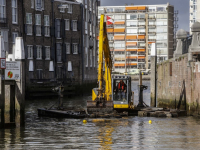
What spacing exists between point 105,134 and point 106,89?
17.4 metres

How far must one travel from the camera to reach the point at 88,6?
9738 cm

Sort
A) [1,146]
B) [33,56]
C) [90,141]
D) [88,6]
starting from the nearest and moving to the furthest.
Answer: [1,146]
[90,141]
[33,56]
[88,6]

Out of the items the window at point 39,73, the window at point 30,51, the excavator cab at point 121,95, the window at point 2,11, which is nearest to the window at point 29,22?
the window at point 30,51

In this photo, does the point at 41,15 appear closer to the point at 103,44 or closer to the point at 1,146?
the point at 103,44

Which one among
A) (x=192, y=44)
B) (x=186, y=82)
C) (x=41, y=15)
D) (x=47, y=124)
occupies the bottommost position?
(x=47, y=124)

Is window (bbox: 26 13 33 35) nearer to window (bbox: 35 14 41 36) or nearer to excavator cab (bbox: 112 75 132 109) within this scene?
window (bbox: 35 14 41 36)

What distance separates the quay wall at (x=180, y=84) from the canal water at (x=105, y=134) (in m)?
2.10

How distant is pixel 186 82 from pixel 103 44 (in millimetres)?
7312

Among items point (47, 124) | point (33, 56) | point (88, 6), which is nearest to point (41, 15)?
point (33, 56)

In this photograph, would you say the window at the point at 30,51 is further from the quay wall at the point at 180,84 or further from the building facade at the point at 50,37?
the quay wall at the point at 180,84

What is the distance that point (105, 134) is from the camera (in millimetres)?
31094

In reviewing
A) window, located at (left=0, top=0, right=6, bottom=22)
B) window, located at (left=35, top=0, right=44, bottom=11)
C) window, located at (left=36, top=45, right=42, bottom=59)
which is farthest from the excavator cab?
window, located at (left=35, top=0, right=44, bottom=11)

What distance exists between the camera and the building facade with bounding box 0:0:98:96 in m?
74.9

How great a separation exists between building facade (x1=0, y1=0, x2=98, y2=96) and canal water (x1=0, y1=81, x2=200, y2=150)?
35.2 metres
